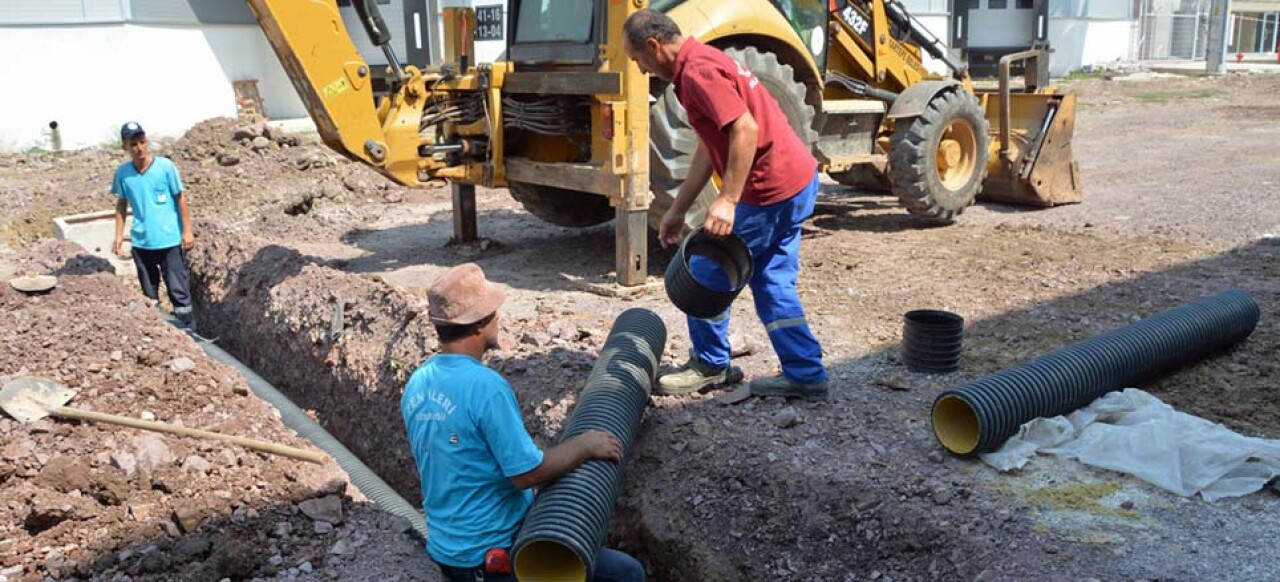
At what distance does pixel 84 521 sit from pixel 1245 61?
120 ft

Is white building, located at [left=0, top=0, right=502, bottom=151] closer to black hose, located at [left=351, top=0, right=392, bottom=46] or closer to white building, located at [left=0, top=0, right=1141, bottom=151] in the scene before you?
white building, located at [left=0, top=0, right=1141, bottom=151]

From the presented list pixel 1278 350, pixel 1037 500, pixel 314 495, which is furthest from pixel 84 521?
pixel 1278 350

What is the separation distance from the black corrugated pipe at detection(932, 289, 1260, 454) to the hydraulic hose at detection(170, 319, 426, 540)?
2349mm

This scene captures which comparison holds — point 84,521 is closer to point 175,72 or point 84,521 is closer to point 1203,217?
point 1203,217

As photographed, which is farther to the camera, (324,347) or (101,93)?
(101,93)

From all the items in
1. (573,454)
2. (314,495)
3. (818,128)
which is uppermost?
(818,128)

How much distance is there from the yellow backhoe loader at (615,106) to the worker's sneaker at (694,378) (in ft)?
7.34

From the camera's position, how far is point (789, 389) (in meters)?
4.79

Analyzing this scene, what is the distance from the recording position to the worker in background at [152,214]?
23.6 feet

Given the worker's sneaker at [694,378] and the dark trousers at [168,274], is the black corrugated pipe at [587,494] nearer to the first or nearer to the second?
the worker's sneaker at [694,378]

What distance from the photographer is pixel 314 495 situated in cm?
469

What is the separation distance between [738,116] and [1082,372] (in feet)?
6.18

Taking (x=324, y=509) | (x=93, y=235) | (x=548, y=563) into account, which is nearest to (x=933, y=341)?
(x=548, y=563)

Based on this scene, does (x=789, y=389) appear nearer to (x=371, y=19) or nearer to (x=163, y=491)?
(x=163, y=491)
